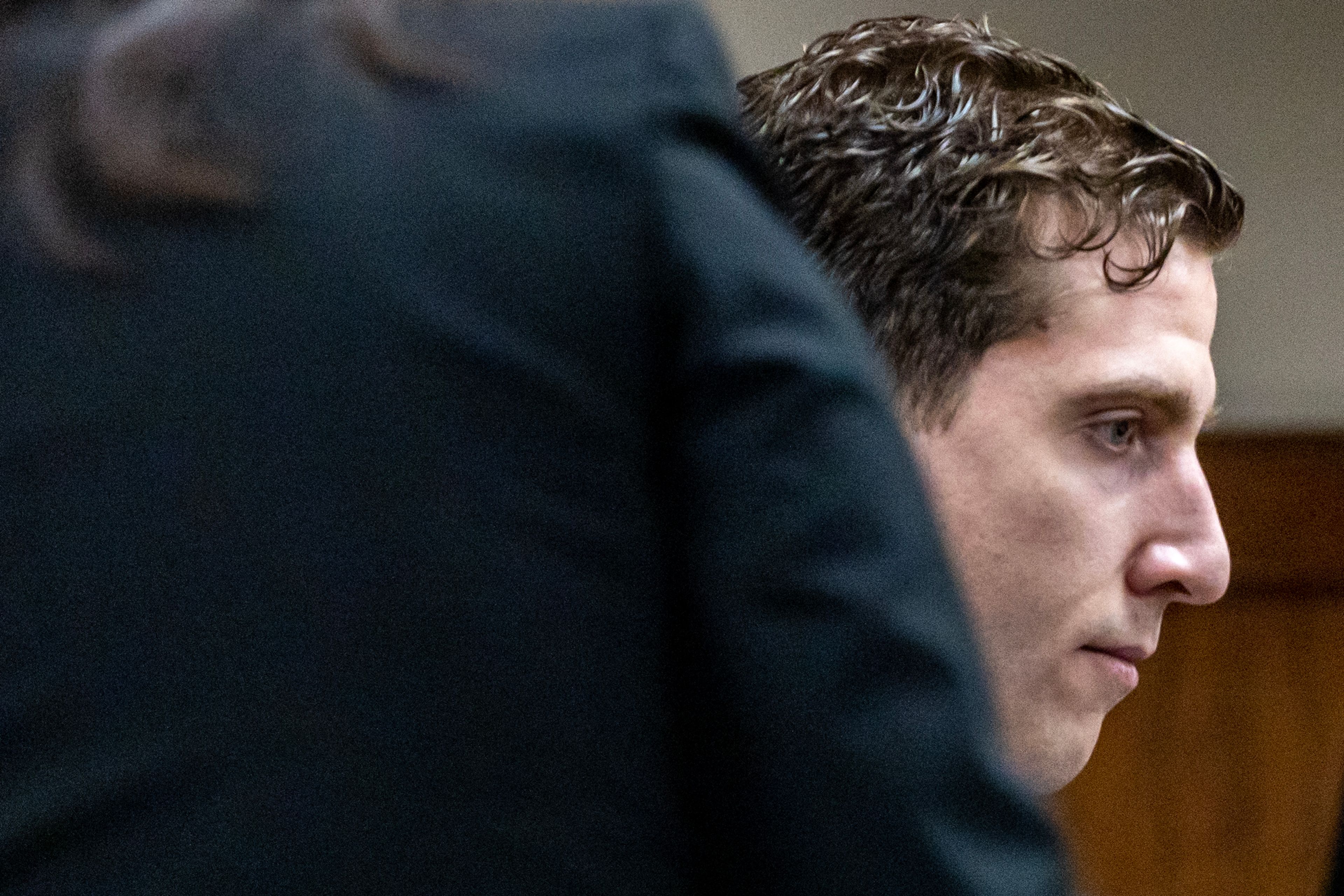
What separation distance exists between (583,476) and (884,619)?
9 centimetres

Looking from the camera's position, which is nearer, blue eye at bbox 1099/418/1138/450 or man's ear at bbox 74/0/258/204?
man's ear at bbox 74/0/258/204

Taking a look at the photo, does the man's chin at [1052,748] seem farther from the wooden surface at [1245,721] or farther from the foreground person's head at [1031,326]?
the wooden surface at [1245,721]

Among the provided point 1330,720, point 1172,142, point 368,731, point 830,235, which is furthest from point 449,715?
point 1330,720

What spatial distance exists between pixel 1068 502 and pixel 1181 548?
10 cm

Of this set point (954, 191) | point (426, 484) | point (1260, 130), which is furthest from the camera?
point (1260, 130)

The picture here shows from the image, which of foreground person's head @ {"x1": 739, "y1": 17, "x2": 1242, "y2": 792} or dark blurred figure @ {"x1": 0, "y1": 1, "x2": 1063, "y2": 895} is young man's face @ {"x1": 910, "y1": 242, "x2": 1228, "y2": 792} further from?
dark blurred figure @ {"x1": 0, "y1": 1, "x2": 1063, "y2": 895}

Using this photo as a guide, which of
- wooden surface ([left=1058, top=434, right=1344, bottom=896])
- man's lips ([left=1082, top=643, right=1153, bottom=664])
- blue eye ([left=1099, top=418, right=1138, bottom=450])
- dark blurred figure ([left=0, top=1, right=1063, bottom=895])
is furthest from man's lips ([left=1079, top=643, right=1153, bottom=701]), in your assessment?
wooden surface ([left=1058, top=434, right=1344, bottom=896])

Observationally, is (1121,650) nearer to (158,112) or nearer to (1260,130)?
(158,112)

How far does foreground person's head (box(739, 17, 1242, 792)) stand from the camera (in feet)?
3.26

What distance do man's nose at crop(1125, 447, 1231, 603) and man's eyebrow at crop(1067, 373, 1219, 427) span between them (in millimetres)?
43

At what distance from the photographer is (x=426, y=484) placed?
399 millimetres

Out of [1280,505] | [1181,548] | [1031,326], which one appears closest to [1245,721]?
[1280,505]

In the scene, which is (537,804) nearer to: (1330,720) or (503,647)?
(503,647)

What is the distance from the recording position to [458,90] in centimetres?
41
